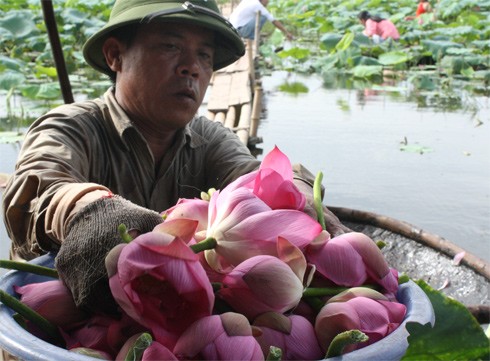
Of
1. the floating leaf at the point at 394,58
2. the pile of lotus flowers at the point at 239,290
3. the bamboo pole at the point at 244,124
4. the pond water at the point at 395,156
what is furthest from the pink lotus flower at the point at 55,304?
the floating leaf at the point at 394,58

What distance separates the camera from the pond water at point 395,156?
3207mm

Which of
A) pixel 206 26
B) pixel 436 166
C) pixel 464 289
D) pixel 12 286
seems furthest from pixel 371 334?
pixel 436 166

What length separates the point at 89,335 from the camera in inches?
24.4

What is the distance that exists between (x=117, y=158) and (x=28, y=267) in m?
0.92

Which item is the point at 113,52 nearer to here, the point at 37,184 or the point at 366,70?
the point at 37,184

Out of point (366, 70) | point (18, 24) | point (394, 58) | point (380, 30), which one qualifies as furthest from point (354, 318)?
point (380, 30)

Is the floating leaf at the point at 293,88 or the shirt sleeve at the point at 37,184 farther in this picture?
the floating leaf at the point at 293,88

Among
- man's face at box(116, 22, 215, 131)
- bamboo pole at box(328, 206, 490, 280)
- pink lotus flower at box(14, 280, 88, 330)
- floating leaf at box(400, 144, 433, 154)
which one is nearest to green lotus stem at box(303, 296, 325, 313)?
pink lotus flower at box(14, 280, 88, 330)

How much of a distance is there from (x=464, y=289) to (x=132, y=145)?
1096mm

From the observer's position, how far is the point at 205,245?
2.08ft

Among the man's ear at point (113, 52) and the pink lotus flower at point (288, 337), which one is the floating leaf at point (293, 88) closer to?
the man's ear at point (113, 52)

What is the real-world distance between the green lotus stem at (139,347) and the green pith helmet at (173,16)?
1017 millimetres

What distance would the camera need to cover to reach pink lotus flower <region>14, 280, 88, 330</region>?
0.65 meters

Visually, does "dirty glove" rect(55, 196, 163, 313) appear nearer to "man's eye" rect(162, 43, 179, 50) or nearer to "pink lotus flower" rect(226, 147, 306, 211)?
"pink lotus flower" rect(226, 147, 306, 211)
